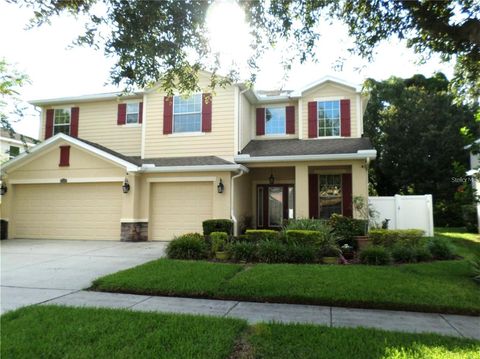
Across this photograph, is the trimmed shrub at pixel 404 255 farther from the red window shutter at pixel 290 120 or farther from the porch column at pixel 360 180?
the red window shutter at pixel 290 120

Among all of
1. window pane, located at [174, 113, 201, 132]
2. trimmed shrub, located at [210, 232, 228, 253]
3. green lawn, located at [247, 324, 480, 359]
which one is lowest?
green lawn, located at [247, 324, 480, 359]

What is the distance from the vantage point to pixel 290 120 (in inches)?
593

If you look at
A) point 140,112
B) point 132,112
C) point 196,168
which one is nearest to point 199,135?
point 196,168

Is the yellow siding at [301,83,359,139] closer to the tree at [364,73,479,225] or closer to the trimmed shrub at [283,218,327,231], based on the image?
the trimmed shrub at [283,218,327,231]

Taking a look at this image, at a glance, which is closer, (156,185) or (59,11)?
(59,11)

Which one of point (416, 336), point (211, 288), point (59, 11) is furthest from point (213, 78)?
point (416, 336)

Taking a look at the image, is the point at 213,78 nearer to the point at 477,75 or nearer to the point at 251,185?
the point at 477,75

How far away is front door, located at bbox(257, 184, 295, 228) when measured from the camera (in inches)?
591

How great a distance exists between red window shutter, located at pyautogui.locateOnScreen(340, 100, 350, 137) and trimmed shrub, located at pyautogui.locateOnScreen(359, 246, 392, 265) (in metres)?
6.85

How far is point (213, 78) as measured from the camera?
7.16m

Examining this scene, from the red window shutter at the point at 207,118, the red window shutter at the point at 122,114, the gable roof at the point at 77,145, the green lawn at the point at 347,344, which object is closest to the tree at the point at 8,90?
the gable roof at the point at 77,145

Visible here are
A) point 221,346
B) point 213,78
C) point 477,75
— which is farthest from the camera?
point 213,78

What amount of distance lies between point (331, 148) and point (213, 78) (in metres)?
6.97

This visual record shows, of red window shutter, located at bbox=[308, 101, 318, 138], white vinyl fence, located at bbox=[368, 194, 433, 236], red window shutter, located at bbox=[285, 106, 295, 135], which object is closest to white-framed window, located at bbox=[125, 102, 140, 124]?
red window shutter, located at bbox=[285, 106, 295, 135]
